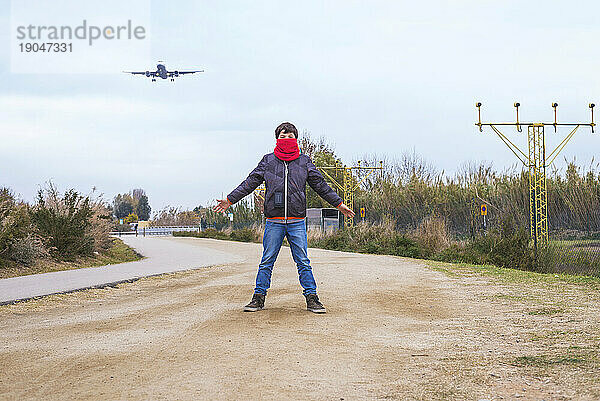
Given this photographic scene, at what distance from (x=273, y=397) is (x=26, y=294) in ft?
23.6

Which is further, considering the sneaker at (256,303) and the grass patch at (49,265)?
the grass patch at (49,265)

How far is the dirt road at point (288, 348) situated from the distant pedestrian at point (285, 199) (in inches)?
12.2

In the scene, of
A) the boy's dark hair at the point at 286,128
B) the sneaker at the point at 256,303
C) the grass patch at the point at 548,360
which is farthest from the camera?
the boy's dark hair at the point at 286,128

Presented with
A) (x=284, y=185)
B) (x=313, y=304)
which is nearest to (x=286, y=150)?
(x=284, y=185)

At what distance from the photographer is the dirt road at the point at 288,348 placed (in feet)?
13.8

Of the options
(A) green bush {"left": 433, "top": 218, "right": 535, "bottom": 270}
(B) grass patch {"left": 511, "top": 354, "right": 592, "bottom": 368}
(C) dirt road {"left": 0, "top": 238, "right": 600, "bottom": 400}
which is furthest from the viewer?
(A) green bush {"left": 433, "top": 218, "right": 535, "bottom": 270}

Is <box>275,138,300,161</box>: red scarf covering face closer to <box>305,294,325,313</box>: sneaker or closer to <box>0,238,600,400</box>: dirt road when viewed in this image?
<box>305,294,325,313</box>: sneaker

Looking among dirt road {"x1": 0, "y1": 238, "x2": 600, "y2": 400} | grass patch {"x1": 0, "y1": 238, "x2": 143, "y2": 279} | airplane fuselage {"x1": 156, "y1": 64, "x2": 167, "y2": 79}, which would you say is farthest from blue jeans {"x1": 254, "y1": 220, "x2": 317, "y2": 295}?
airplane fuselage {"x1": 156, "y1": 64, "x2": 167, "y2": 79}

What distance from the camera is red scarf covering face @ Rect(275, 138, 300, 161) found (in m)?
7.61

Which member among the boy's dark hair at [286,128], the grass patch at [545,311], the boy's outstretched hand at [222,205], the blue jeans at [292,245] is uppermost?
the boy's dark hair at [286,128]

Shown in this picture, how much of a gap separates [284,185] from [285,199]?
0.16 m

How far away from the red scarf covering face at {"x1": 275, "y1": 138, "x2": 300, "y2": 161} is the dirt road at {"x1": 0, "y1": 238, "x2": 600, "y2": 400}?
69.8 inches

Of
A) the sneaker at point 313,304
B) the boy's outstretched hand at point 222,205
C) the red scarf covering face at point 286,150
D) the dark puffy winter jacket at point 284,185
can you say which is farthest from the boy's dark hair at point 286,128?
the sneaker at point 313,304

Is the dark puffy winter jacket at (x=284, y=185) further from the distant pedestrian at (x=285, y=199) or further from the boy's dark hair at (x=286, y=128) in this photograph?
the boy's dark hair at (x=286, y=128)
